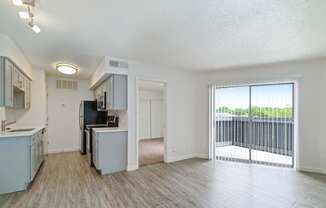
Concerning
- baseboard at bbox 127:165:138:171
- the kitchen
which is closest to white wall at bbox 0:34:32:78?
the kitchen

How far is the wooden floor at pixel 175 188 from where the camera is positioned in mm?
2707

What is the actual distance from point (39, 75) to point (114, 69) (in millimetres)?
2708

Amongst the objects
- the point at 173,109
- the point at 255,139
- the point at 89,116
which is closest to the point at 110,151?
the point at 89,116

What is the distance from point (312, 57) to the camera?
3895 mm

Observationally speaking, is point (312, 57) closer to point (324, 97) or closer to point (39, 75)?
point (324, 97)

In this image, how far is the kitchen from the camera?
302 cm

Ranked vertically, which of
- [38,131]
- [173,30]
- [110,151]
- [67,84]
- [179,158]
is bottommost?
[179,158]

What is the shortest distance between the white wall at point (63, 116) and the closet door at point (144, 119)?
10.1 feet

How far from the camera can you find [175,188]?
10.5ft

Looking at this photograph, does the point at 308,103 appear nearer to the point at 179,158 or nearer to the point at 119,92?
the point at 179,158

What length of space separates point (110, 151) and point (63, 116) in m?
3.18

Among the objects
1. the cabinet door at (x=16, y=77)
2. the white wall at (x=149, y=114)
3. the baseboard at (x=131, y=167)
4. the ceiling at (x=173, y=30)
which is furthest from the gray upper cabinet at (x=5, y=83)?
the white wall at (x=149, y=114)

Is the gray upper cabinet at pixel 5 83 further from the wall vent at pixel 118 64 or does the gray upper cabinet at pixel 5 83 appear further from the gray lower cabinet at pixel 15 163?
the wall vent at pixel 118 64

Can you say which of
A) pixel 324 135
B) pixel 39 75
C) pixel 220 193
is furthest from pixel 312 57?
pixel 39 75
